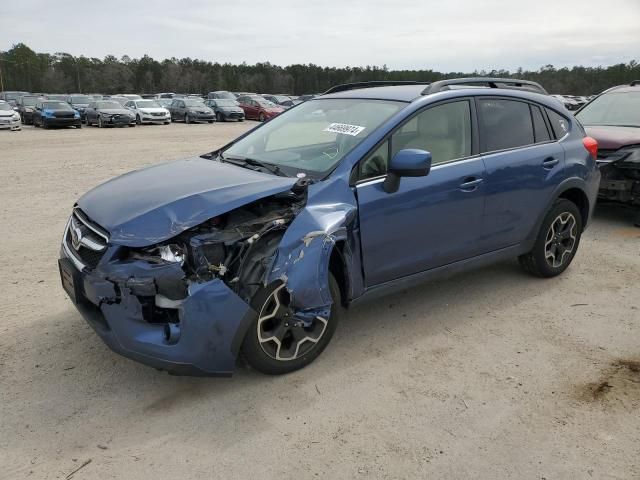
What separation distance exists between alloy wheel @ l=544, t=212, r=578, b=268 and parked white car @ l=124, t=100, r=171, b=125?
27252 mm

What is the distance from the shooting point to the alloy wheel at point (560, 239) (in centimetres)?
483

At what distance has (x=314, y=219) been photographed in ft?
10.5

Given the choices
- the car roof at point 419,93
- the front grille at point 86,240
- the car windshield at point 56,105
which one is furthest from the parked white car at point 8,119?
the front grille at point 86,240

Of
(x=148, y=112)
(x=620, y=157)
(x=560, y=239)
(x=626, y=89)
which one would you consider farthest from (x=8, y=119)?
(x=560, y=239)

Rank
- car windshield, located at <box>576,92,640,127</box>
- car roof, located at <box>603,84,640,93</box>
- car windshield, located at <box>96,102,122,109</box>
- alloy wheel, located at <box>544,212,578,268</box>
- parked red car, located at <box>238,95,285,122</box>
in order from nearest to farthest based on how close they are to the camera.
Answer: alloy wheel, located at <box>544,212,578,268</box>, car windshield, located at <box>576,92,640,127</box>, car roof, located at <box>603,84,640,93</box>, car windshield, located at <box>96,102,122,109</box>, parked red car, located at <box>238,95,285,122</box>

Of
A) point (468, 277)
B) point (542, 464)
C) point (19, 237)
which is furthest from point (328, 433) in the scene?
point (19, 237)

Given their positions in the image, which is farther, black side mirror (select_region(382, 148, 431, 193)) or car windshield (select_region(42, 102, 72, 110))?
car windshield (select_region(42, 102, 72, 110))

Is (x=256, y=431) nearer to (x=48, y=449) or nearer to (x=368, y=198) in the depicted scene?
(x=48, y=449)

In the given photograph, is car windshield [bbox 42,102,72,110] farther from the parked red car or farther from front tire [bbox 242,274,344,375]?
front tire [bbox 242,274,344,375]

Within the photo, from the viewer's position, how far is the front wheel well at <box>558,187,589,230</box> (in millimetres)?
4938

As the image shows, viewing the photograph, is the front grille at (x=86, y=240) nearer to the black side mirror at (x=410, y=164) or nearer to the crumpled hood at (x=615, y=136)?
the black side mirror at (x=410, y=164)

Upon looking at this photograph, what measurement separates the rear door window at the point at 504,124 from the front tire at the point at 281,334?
6.39 ft

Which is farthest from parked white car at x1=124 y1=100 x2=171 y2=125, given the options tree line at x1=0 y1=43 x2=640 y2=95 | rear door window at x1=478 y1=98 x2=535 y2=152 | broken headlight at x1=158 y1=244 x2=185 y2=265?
tree line at x1=0 y1=43 x2=640 y2=95

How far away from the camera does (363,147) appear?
3.57 metres
